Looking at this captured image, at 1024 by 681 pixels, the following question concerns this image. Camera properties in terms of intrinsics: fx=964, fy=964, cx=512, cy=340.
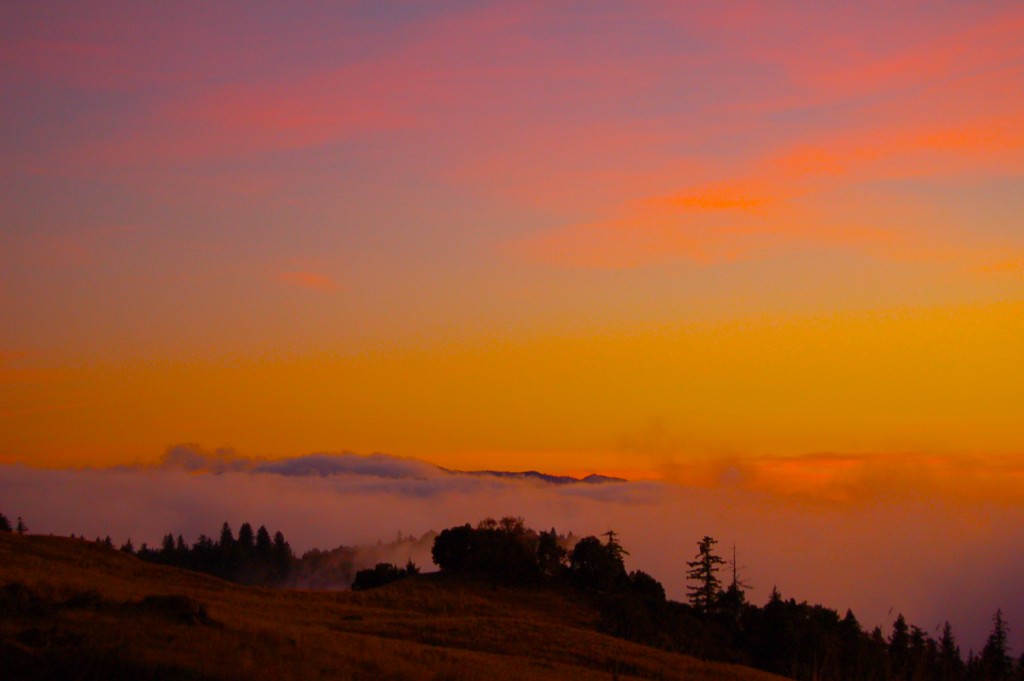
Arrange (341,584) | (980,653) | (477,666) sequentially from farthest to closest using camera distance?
(341,584) → (980,653) → (477,666)

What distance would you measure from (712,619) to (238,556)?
90.6m

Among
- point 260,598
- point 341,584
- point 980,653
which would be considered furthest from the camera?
point 341,584

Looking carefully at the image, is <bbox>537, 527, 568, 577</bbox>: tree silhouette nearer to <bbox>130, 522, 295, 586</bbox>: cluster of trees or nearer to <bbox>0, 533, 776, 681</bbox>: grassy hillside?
<bbox>0, 533, 776, 681</bbox>: grassy hillside

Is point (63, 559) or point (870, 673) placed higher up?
point (63, 559)

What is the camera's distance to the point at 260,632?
97.5 feet

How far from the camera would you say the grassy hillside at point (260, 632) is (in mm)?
22812

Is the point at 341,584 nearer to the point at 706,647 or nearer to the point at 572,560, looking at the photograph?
the point at 572,560

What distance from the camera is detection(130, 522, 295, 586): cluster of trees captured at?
143000 mm

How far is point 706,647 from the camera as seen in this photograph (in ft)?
208

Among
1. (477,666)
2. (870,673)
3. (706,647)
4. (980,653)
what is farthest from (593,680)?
(980,653)

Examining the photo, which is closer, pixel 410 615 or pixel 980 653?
pixel 410 615

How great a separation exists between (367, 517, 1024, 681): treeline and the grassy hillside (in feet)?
22.0

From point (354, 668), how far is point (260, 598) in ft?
81.8

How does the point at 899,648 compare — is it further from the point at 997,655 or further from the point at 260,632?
the point at 260,632
